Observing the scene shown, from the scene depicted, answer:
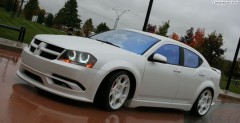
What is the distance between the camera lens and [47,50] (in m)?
6.41

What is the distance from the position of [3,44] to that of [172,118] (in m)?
6.79

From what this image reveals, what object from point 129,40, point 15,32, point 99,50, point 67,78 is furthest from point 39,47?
point 15,32

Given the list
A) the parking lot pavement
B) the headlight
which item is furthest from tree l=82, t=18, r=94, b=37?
the headlight

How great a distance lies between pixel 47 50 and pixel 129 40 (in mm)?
1843

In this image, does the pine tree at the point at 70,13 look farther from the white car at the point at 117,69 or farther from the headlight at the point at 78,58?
the headlight at the point at 78,58

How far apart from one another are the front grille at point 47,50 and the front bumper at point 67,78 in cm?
10

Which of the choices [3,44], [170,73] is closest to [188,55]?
[170,73]

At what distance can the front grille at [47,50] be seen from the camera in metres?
6.34

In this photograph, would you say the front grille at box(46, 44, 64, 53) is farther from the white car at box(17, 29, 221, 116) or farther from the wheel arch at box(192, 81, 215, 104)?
the wheel arch at box(192, 81, 215, 104)

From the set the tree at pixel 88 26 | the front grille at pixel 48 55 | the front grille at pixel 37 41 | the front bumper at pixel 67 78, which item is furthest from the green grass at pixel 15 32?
the tree at pixel 88 26

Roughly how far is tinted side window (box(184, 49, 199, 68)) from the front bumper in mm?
2673

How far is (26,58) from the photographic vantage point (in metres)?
6.78

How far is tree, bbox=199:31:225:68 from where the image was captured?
34.1m

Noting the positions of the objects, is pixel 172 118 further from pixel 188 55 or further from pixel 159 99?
pixel 188 55
